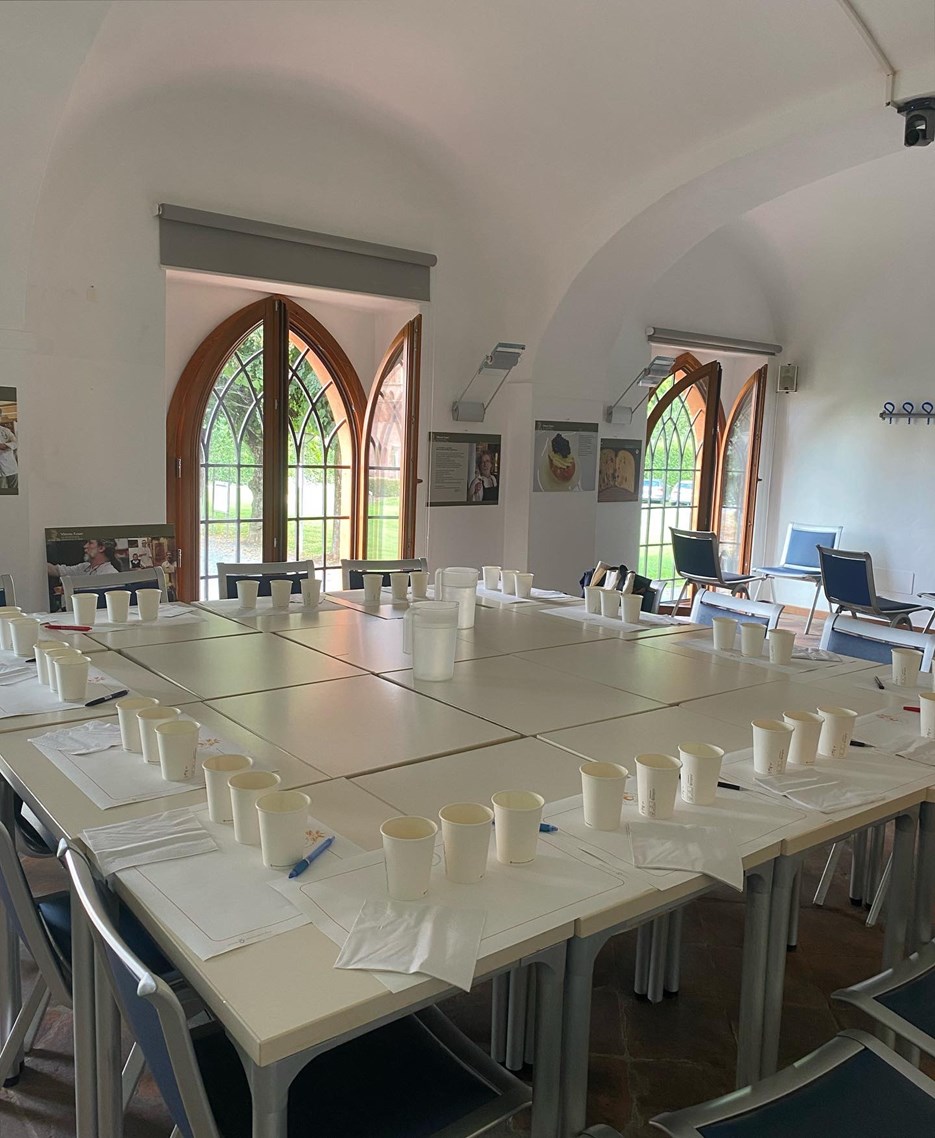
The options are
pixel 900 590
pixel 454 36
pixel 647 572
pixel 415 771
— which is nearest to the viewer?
pixel 415 771

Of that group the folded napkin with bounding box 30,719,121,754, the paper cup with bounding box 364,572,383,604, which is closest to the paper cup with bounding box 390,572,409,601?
the paper cup with bounding box 364,572,383,604

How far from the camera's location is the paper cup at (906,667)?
276 cm

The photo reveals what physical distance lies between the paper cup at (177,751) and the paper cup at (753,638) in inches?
78.6

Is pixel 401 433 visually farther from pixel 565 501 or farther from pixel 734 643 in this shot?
pixel 734 643

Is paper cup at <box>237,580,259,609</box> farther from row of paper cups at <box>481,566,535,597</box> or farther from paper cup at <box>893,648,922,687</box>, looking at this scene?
paper cup at <box>893,648,922,687</box>

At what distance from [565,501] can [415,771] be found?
16.1 ft

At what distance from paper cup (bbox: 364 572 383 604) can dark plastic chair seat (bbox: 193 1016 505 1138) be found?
2457 mm

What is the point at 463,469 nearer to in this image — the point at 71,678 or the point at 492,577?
the point at 492,577

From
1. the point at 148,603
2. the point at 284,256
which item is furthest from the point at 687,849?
the point at 284,256

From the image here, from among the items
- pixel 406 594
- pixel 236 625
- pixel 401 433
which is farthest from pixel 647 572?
pixel 236 625

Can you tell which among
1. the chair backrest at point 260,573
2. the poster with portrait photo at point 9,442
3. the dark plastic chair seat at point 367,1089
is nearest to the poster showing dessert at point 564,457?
the chair backrest at point 260,573

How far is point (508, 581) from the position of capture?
427cm

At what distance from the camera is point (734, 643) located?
3342 millimetres

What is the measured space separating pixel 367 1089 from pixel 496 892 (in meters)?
0.40
